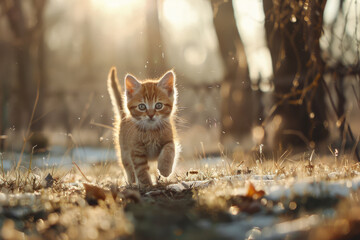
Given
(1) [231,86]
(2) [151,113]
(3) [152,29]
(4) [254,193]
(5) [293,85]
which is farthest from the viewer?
(3) [152,29]

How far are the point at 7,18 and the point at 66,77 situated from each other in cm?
959

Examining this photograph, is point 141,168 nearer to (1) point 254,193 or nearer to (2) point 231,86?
(1) point 254,193

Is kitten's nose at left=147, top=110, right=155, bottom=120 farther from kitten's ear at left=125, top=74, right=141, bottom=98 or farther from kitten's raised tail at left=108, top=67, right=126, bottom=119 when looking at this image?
kitten's raised tail at left=108, top=67, right=126, bottom=119

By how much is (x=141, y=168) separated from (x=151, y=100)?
2.56ft

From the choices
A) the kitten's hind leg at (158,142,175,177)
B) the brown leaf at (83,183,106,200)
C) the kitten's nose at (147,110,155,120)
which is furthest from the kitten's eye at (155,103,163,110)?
the brown leaf at (83,183,106,200)

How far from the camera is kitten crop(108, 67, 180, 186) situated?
368 cm

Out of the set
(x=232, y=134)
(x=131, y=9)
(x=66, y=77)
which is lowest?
(x=232, y=134)

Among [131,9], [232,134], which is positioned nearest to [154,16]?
[232,134]

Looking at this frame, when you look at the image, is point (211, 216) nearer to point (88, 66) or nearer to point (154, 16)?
point (154, 16)

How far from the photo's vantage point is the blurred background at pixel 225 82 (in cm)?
421

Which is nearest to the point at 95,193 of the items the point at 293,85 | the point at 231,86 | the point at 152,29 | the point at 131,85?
the point at 131,85

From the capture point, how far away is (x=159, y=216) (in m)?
1.85

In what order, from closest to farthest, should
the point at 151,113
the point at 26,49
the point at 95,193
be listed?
the point at 95,193 → the point at 151,113 → the point at 26,49

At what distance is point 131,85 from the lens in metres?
4.12
